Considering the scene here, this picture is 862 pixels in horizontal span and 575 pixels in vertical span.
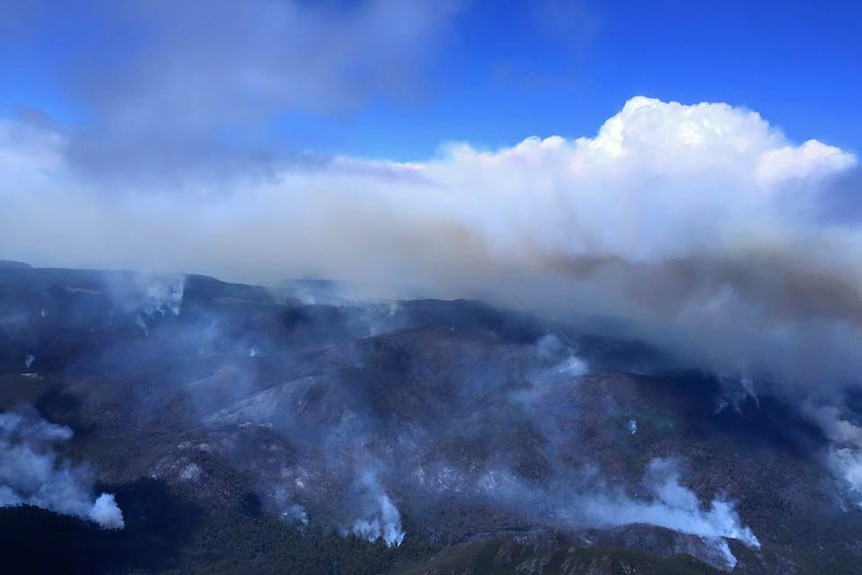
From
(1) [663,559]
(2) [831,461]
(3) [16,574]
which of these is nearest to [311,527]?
(3) [16,574]

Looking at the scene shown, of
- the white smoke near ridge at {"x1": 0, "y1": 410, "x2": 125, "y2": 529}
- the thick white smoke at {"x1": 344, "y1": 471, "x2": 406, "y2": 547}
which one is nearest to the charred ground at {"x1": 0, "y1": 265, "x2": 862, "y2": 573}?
the thick white smoke at {"x1": 344, "y1": 471, "x2": 406, "y2": 547}

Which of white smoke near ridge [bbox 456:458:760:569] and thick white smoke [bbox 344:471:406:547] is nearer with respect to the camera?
thick white smoke [bbox 344:471:406:547]

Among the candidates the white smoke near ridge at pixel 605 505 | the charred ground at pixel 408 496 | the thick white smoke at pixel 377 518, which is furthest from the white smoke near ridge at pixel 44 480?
the white smoke near ridge at pixel 605 505

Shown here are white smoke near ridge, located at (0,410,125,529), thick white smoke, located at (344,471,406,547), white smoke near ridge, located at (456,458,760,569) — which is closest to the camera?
white smoke near ridge, located at (0,410,125,529)

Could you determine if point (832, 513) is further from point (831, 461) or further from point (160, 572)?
point (160, 572)

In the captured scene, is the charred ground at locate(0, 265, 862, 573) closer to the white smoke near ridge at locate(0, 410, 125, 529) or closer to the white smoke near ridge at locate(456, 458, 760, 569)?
the white smoke near ridge at locate(456, 458, 760, 569)

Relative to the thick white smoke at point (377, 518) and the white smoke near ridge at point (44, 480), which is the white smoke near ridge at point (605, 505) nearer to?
the thick white smoke at point (377, 518)

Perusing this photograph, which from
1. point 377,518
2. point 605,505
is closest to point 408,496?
point 377,518

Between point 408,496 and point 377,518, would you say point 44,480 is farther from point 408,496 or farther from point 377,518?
point 408,496

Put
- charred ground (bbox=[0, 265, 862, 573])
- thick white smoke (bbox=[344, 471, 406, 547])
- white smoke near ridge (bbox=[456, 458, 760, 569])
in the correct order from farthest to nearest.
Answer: white smoke near ridge (bbox=[456, 458, 760, 569]), thick white smoke (bbox=[344, 471, 406, 547]), charred ground (bbox=[0, 265, 862, 573])
